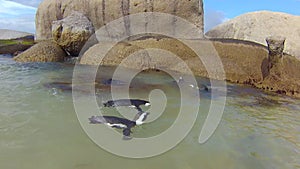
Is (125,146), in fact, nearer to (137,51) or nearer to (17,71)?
(17,71)

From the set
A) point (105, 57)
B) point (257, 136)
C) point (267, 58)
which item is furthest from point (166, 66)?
point (257, 136)

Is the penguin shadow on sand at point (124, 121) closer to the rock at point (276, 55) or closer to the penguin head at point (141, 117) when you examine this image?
the penguin head at point (141, 117)

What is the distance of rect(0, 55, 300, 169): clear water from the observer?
4.00 m

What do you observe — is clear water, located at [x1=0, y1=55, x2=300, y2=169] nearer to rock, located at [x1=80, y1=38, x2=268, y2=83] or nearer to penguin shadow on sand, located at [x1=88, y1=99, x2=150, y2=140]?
penguin shadow on sand, located at [x1=88, y1=99, x2=150, y2=140]

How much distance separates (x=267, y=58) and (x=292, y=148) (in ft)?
24.9

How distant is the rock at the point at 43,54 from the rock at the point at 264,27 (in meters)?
13.7

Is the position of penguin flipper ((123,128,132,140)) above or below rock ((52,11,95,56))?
below

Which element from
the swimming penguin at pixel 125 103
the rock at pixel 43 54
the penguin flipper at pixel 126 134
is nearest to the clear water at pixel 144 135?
the penguin flipper at pixel 126 134

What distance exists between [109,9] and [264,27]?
11.9m

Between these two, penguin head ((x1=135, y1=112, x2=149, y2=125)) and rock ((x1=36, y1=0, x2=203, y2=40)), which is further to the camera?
rock ((x1=36, y1=0, x2=203, y2=40))

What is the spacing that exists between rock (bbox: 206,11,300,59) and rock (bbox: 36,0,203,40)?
18.8 ft

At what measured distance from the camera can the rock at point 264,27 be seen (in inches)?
787

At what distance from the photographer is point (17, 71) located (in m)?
10.9

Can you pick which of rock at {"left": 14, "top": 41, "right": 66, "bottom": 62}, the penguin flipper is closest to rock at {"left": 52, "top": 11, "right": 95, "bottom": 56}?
rock at {"left": 14, "top": 41, "right": 66, "bottom": 62}
